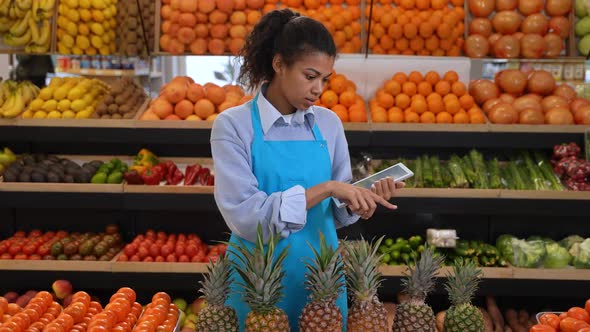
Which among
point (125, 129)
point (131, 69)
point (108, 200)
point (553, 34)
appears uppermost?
point (553, 34)

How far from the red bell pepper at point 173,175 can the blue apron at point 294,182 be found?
7.62 ft

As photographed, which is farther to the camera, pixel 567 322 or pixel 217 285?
pixel 567 322

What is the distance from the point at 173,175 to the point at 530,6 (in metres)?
2.91

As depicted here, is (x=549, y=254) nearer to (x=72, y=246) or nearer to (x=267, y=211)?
(x=267, y=211)

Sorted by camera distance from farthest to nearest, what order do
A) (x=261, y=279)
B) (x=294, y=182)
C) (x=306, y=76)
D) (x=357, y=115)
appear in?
(x=357, y=115) → (x=294, y=182) → (x=306, y=76) → (x=261, y=279)

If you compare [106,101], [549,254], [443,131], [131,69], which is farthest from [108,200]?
[549,254]

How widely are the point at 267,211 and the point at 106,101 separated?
2.99m

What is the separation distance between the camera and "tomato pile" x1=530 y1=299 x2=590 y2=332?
2.56 meters

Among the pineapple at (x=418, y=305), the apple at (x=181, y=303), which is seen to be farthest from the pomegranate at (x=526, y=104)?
the pineapple at (x=418, y=305)

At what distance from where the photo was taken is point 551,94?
5.09 metres

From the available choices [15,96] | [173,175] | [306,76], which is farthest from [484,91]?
[15,96]

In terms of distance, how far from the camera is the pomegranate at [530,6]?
16.7 feet

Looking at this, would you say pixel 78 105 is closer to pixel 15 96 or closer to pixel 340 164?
pixel 15 96

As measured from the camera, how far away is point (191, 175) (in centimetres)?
478
